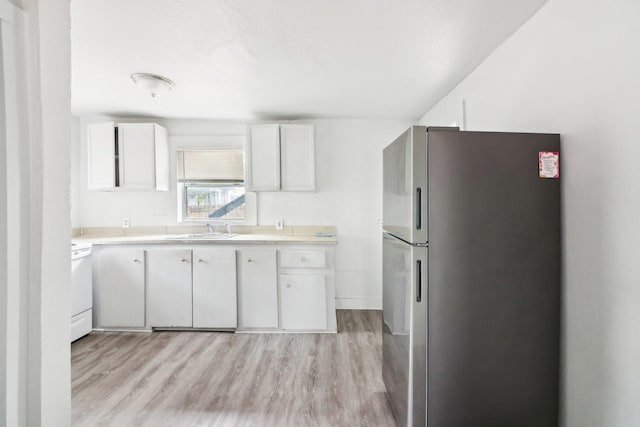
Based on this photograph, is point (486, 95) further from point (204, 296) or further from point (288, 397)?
point (204, 296)

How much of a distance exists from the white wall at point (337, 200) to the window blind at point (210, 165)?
5.2 inches

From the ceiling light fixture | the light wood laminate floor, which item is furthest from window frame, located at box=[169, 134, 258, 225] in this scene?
the light wood laminate floor

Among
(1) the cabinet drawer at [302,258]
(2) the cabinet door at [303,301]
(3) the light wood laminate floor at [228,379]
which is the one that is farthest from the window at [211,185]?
(3) the light wood laminate floor at [228,379]

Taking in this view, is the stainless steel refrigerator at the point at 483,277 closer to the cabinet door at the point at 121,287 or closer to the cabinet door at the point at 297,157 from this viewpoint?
the cabinet door at the point at 297,157

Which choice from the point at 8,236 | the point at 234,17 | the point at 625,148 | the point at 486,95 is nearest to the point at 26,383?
the point at 8,236

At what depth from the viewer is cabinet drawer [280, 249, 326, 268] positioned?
3.09m

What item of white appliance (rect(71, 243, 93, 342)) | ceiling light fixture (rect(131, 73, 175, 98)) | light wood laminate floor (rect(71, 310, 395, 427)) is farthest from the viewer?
white appliance (rect(71, 243, 93, 342))

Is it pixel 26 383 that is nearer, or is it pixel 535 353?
pixel 26 383

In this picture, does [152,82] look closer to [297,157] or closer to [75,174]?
[297,157]

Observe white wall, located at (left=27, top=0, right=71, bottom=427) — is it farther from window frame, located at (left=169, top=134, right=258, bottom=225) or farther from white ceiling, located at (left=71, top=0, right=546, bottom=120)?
window frame, located at (left=169, top=134, right=258, bottom=225)

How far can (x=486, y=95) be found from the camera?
2152mm

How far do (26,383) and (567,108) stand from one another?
2.37 meters

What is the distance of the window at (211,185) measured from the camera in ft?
12.3

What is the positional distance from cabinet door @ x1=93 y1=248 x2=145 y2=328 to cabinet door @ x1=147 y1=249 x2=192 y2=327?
0.32 feet
